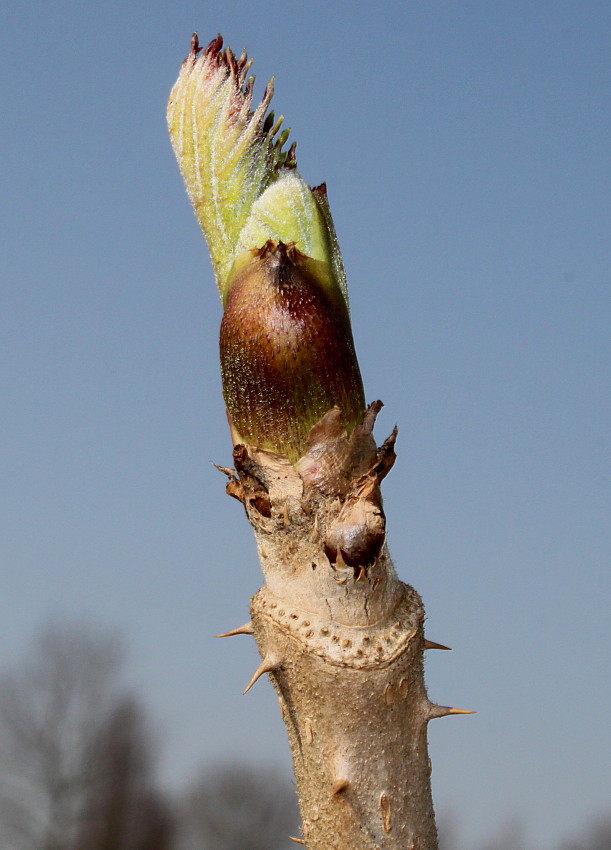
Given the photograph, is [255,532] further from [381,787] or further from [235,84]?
[235,84]

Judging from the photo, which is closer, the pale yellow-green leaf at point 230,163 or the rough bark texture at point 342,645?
the rough bark texture at point 342,645

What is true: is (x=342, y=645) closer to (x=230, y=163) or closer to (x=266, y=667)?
(x=266, y=667)

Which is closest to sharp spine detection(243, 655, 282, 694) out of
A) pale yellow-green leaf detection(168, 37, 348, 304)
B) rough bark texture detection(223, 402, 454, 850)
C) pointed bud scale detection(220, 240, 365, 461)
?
rough bark texture detection(223, 402, 454, 850)

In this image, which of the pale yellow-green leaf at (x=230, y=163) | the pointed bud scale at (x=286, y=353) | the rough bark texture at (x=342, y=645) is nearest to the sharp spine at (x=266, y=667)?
the rough bark texture at (x=342, y=645)

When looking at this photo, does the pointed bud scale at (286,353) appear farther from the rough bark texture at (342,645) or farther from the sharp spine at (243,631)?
the sharp spine at (243,631)

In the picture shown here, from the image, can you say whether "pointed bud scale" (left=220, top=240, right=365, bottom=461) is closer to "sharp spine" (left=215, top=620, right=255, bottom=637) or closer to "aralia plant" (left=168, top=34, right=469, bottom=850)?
"aralia plant" (left=168, top=34, right=469, bottom=850)

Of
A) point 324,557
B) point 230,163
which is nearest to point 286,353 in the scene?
point 324,557
